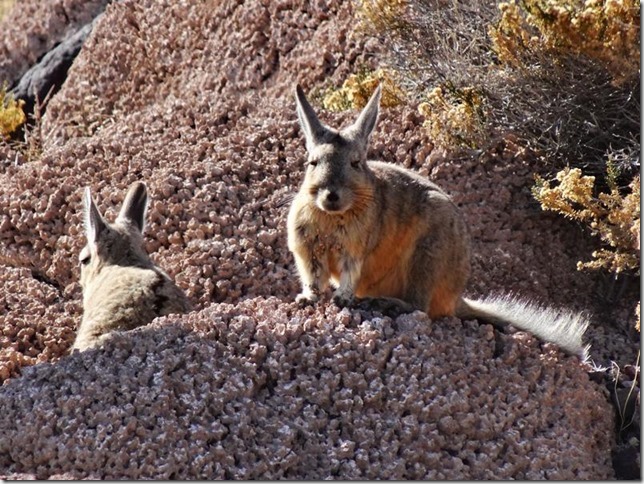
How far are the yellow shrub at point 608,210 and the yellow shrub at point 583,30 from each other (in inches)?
27.1

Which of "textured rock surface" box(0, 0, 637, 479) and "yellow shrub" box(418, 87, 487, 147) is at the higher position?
"yellow shrub" box(418, 87, 487, 147)

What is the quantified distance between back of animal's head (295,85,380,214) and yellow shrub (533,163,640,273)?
1105mm

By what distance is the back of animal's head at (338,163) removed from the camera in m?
6.36

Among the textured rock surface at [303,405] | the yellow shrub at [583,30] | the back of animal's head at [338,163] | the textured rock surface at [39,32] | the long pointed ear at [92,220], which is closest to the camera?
the textured rock surface at [303,405]

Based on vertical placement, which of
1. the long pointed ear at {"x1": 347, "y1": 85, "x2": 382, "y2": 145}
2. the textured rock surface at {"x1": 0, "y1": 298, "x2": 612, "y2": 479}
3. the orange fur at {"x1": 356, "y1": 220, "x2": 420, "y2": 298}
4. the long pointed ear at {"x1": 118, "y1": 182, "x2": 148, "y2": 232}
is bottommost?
the textured rock surface at {"x1": 0, "y1": 298, "x2": 612, "y2": 479}

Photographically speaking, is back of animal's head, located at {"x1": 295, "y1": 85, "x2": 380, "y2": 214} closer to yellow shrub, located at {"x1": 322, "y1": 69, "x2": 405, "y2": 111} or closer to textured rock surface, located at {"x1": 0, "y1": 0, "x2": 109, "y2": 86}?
yellow shrub, located at {"x1": 322, "y1": 69, "x2": 405, "y2": 111}

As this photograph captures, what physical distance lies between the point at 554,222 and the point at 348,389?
2.55 meters

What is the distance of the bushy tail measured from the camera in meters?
6.58

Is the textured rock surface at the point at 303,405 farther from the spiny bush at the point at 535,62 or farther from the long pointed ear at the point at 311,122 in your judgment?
the spiny bush at the point at 535,62

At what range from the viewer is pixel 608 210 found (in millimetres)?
7121

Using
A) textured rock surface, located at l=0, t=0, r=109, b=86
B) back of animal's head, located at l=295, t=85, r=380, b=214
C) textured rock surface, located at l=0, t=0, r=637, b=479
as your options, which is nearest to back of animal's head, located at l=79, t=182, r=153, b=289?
textured rock surface, located at l=0, t=0, r=637, b=479

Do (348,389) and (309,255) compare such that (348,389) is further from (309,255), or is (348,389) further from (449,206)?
(449,206)

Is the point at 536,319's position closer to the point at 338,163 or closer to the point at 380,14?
the point at 338,163

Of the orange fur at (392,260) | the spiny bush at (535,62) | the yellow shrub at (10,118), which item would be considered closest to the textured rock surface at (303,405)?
the orange fur at (392,260)
